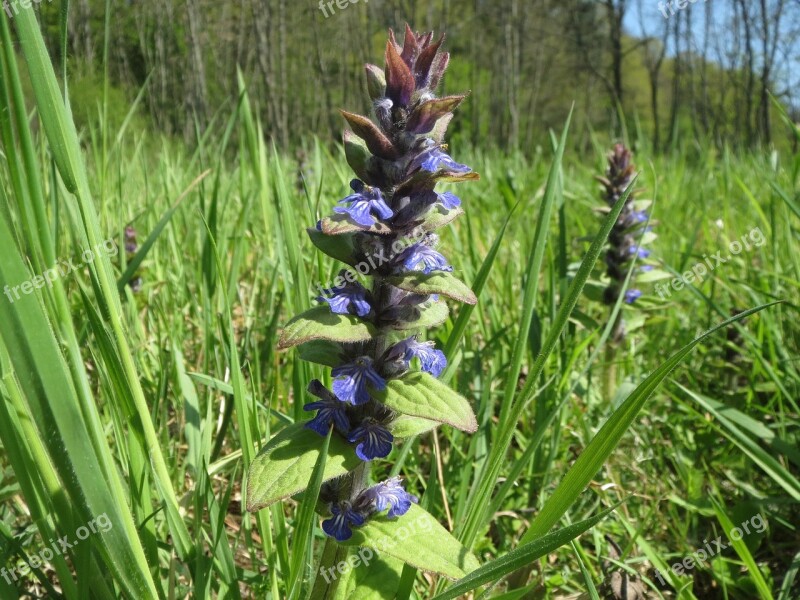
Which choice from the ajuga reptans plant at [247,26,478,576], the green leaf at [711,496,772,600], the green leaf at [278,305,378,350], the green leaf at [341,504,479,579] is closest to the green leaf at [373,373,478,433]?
the ajuga reptans plant at [247,26,478,576]

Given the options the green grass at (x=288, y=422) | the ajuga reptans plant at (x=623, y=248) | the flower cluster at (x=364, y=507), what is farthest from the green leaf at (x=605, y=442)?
the ajuga reptans plant at (x=623, y=248)

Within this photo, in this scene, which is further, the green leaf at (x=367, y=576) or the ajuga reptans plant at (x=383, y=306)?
the green leaf at (x=367, y=576)

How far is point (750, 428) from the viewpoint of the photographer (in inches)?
69.8

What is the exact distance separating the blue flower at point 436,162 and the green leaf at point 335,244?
18cm

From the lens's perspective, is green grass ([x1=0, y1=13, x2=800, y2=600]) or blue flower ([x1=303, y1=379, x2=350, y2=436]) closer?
green grass ([x1=0, y1=13, x2=800, y2=600])

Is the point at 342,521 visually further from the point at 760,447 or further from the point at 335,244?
the point at 760,447

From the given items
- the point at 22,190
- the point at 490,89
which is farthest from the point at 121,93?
the point at 490,89

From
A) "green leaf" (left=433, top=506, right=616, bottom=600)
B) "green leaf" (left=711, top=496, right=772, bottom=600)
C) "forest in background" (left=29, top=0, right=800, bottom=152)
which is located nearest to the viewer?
"green leaf" (left=433, top=506, right=616, bottom=600)

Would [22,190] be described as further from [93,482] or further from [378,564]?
[378,564]

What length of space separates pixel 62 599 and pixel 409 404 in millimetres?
813

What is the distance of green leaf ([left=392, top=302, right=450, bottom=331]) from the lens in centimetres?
113

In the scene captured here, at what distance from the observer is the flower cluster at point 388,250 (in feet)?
3.55

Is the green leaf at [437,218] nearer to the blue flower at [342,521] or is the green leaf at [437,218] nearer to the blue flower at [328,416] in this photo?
the blue flower at [328,416]

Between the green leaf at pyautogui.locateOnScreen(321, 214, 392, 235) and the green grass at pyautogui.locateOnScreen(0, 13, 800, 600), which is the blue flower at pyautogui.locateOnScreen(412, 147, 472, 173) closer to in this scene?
the green leaf at pyautogui.locateOnScreen(321, 214, 392, 235)
